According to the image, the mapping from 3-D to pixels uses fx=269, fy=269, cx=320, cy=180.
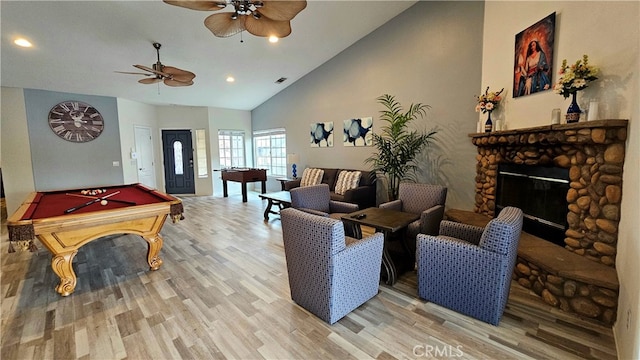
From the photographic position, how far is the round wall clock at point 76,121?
5.55 metres

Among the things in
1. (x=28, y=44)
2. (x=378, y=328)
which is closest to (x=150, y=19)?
(x=28, y=44)

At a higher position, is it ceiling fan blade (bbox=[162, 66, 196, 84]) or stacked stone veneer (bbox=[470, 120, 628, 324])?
ceiling fan blade (bbox=[162, 66, 196, 84])

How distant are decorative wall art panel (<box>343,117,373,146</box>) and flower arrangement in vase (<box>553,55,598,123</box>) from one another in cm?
318

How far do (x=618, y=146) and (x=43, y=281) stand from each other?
18.2ft

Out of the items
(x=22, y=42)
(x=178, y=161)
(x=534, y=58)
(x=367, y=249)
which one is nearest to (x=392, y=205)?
(x=367, y=249)

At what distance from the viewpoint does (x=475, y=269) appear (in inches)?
80.0

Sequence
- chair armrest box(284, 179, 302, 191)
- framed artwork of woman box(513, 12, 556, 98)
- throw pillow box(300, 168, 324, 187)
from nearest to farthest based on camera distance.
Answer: framed artwork of woman box(513, 12, 556, 98)
throw pillow box(300, 168, 324, 187)
chair armrest box(284, 179, 302, 191)

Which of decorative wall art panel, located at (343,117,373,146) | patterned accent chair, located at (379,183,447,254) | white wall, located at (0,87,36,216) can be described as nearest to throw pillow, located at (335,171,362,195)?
decorative wall art panel, located at (343,117,373,146)

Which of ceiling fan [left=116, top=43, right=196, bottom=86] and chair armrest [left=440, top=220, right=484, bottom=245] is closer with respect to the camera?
chair armrest [left=440, top=220, right=484, bottom=245]

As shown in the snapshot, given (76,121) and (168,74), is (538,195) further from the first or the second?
(76,121)

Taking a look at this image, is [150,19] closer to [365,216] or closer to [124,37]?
[124,37]

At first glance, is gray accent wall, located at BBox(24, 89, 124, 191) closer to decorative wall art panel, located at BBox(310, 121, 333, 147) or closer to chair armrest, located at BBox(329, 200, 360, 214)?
decorative wall art panel, located at BBox(310, 121, 333, 147)

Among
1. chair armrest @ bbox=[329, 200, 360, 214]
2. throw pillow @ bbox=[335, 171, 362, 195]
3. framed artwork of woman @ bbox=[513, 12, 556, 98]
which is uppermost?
framed artwork of woman @ bbox=[513, 12, 556, 98]

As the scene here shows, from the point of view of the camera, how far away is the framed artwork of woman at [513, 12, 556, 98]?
2.84 m
